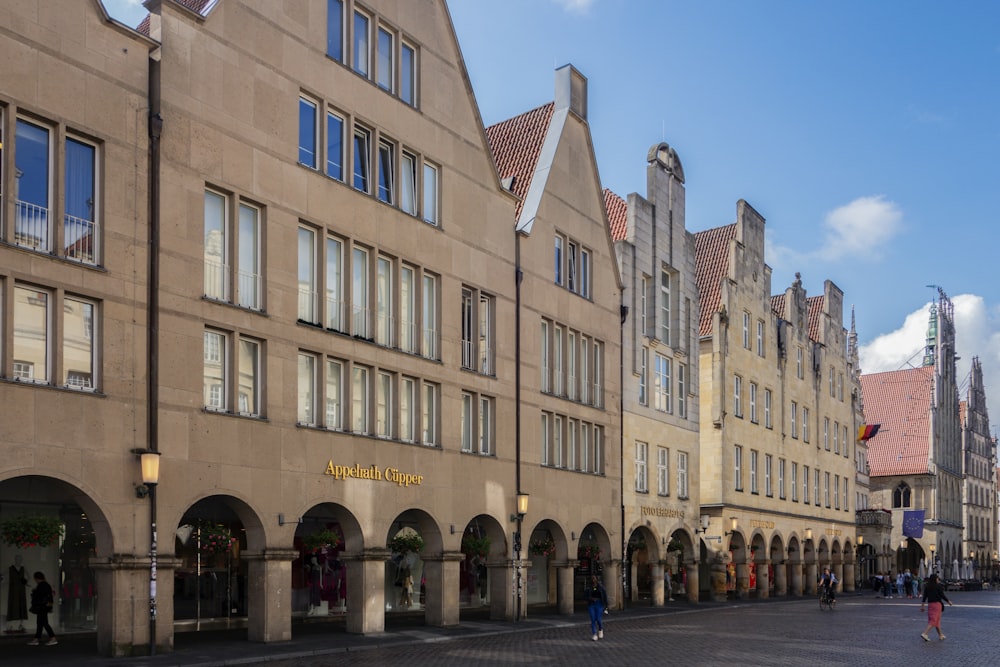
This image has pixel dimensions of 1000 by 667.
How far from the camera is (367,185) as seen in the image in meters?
32.3

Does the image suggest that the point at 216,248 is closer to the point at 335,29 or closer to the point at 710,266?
the point at 335,29

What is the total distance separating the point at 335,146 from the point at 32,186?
983cm

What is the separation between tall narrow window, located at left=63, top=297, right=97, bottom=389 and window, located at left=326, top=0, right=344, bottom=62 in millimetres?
10981

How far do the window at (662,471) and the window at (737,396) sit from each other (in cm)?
994

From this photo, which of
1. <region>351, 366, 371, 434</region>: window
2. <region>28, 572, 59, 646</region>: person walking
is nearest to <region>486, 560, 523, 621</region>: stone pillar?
<region>351, 366, 371, 434</region>: window

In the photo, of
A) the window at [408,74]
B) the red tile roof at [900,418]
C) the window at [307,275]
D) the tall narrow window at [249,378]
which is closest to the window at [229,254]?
the tall narrow window at [249,378]

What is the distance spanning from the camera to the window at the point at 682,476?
2012 inches

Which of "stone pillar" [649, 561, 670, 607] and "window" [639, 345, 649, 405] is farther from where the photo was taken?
"window" [639, 345, 649, 405]

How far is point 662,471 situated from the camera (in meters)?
49.9

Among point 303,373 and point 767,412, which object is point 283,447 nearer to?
point 303,373

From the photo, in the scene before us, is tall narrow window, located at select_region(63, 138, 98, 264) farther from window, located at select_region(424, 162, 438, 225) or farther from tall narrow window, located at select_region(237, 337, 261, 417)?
window, located at select_region(424, 162, 438, 225)

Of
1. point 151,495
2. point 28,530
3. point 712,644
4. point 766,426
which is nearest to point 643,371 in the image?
point 766,426

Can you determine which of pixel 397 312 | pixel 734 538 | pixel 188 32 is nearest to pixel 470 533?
pixel 397 312

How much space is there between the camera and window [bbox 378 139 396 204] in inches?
1305
